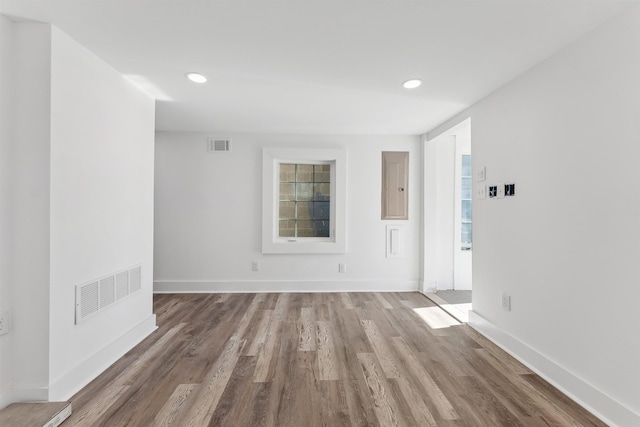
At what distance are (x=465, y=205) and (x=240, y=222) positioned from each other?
10.6ft

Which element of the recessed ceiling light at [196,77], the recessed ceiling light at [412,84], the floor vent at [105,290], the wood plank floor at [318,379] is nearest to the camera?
the wood plank floor at [318,379]

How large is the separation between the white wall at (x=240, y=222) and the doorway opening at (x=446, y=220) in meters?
0.39

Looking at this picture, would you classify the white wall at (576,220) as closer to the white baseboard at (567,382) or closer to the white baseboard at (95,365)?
the white baseboard at (567,382)

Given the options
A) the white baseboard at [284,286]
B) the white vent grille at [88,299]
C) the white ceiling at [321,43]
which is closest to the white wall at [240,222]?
Answer: the white baseboard at [284,286]

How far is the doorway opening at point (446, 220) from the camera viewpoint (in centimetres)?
431

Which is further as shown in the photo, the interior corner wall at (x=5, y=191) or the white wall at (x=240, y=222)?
the white wall at (x=240, y=222)

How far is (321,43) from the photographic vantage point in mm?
1946

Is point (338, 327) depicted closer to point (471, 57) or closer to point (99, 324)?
point (99, 324)

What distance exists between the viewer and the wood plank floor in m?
1.73

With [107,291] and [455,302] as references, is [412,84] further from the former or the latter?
[107,291]

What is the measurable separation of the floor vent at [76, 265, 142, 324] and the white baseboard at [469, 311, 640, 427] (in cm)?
311

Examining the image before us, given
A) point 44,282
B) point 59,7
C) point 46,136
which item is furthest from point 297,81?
point 44,282

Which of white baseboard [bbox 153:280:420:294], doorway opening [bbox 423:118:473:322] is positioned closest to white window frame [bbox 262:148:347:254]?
white baseboard [bbox 153:280:420:294]

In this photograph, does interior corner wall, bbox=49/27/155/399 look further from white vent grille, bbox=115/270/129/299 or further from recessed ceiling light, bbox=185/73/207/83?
recessed ceiling light, bbox=185/73/207/83
